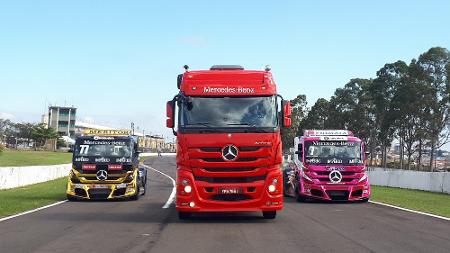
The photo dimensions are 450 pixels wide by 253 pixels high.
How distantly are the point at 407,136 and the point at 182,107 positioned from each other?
58746 millimetres

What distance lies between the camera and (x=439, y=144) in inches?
2542

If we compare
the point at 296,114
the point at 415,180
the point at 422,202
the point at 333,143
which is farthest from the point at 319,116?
the point at 333,143

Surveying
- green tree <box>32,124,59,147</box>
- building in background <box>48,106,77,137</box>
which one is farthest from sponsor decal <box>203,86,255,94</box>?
building in background <box>48,106,77,137</box>

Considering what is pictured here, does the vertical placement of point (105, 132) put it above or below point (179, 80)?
below

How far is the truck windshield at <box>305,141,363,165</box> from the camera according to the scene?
21734mm

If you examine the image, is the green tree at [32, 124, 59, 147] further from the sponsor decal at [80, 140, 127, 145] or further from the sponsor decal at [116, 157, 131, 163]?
the sponsor decal at [116, 157, 131, 163]

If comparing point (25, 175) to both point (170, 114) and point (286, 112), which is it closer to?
point (170, 114)

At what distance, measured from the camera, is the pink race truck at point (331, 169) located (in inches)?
842

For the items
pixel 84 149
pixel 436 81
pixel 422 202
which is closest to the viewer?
pixel 84 149

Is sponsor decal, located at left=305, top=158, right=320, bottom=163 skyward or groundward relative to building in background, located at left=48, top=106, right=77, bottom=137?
groundward

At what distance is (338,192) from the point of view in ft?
70.5

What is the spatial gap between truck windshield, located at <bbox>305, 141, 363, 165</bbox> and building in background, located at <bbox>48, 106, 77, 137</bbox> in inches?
Answer: 5316

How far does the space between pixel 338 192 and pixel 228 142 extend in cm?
910

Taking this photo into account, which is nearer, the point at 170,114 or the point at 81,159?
the point at 170,114
